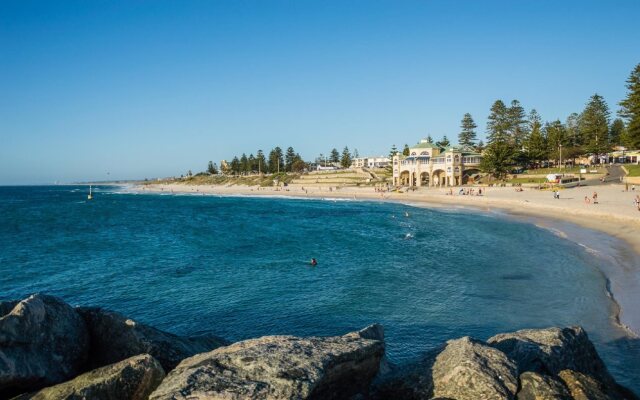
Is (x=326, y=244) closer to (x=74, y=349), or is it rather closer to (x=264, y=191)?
(x=74, y=349)

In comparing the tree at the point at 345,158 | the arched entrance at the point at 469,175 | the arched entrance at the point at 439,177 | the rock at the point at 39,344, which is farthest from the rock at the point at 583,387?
the tree at the point at 345,158

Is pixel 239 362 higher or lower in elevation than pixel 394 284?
higher

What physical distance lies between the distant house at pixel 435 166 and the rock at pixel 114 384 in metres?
93.7

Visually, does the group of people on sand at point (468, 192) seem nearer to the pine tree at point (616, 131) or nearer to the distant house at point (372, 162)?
the pine tree at point (616, 131)

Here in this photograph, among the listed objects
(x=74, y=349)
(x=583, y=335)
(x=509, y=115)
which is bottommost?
(x=583, y=335)

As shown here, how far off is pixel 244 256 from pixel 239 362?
25481 millimetres

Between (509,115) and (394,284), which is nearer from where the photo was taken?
(394,284)

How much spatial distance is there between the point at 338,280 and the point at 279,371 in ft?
57.6

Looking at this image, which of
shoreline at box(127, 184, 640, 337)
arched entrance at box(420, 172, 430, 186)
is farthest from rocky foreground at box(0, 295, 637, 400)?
arched entrance at box(420, 172, 430, 186)

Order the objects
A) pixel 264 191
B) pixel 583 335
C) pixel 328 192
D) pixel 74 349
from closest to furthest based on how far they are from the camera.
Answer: pixel 74 349, pixel 583 335, pixel 328 192, pixel 264 191

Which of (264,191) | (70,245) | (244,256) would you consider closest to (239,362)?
(244,256)

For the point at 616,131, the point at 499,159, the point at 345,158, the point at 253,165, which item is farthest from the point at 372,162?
the point at 499,159

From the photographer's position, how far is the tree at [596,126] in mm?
93438

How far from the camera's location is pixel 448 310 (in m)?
17.1
